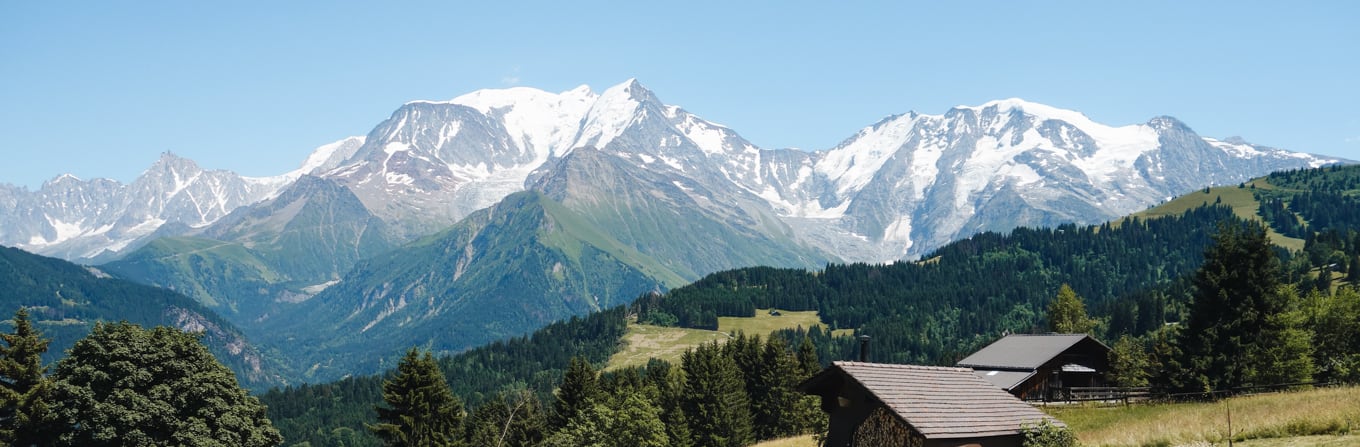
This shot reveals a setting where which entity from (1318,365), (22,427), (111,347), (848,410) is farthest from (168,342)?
(1318,365)

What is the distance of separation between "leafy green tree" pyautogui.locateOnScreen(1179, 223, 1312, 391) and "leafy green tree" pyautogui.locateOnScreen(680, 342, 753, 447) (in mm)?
50065

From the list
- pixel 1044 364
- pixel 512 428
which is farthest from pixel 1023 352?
pixel 512 428

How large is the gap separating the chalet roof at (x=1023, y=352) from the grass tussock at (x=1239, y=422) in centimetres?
2716

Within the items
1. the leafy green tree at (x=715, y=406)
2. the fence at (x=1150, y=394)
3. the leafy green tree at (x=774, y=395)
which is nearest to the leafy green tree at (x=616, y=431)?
the leafy green tree at (x=715, y=406)

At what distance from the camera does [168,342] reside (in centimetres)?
6022

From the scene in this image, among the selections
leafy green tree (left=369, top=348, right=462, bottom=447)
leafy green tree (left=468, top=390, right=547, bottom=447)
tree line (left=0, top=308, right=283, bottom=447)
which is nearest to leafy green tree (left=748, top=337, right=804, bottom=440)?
leafy green tree (left=468, top=390, right=547, bottom=447)

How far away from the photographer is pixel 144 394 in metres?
58.0

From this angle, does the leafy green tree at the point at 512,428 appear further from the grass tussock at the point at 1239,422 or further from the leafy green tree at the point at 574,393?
the grass tussock at the point at 1239,422

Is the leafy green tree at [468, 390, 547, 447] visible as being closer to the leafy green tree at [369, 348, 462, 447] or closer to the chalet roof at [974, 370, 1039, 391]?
the leafy green tree at [369, 348, 462, 447]

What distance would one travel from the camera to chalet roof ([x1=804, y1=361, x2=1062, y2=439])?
105 ft

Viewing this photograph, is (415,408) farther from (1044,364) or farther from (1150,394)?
(1150,394)

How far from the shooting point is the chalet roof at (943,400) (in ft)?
105

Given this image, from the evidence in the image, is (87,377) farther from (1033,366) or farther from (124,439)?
(1033,366)

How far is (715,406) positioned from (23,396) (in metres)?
63.6
